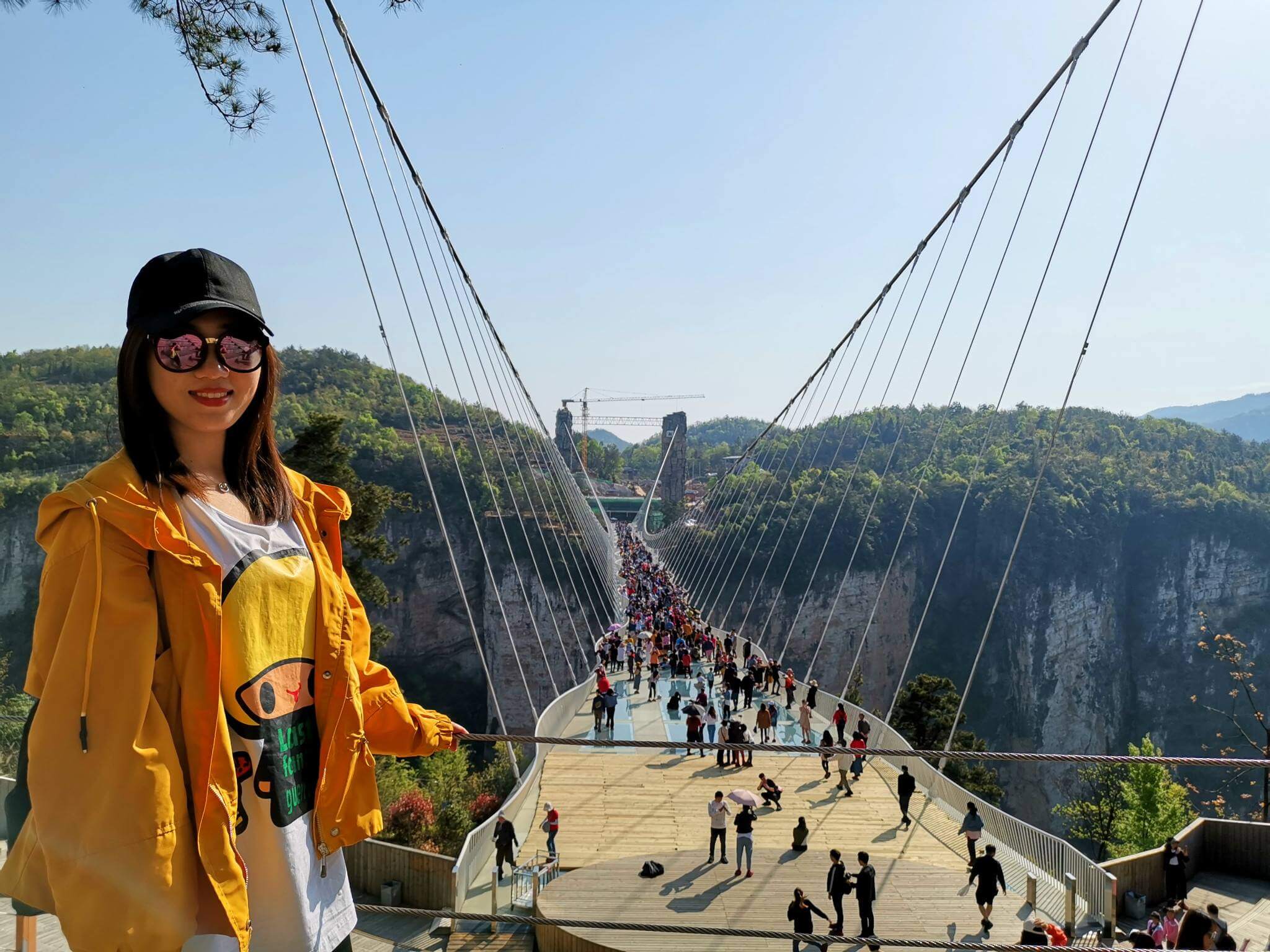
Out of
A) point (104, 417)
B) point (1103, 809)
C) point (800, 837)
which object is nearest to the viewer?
point (800, 837)

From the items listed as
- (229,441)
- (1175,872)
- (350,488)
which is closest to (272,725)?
(229,441)

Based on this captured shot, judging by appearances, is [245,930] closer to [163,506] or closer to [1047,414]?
[163,506]

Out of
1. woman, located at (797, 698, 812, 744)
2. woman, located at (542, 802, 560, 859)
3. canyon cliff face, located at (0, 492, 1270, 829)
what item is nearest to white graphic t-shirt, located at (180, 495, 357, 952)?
woman, located at (542, 802, 560, 859)

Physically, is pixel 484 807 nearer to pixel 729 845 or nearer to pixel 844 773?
pixel 844 773

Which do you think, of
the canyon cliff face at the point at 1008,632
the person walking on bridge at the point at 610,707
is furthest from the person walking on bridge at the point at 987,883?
the canyon cliff face at the point at 1008,632

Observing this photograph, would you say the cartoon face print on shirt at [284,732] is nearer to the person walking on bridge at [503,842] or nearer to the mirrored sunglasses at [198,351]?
the mirrored sunglasses at [198,351]

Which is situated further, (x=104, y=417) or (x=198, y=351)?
(x=104, y=417)

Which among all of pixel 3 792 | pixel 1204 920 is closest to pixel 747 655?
pixel 1204 920

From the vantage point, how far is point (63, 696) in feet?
3.34

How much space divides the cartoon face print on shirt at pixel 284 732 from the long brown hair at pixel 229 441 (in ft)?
0.81

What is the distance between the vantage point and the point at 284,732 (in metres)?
1.29

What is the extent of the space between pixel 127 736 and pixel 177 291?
0.60m

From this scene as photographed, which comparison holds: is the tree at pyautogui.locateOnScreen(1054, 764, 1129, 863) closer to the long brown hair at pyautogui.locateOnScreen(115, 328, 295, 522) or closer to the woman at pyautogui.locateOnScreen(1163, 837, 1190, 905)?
the woman at pyautogui.locateOnScreen(1163, 837, 1190, 905)

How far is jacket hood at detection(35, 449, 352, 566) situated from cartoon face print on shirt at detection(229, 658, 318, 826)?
0.24 m
